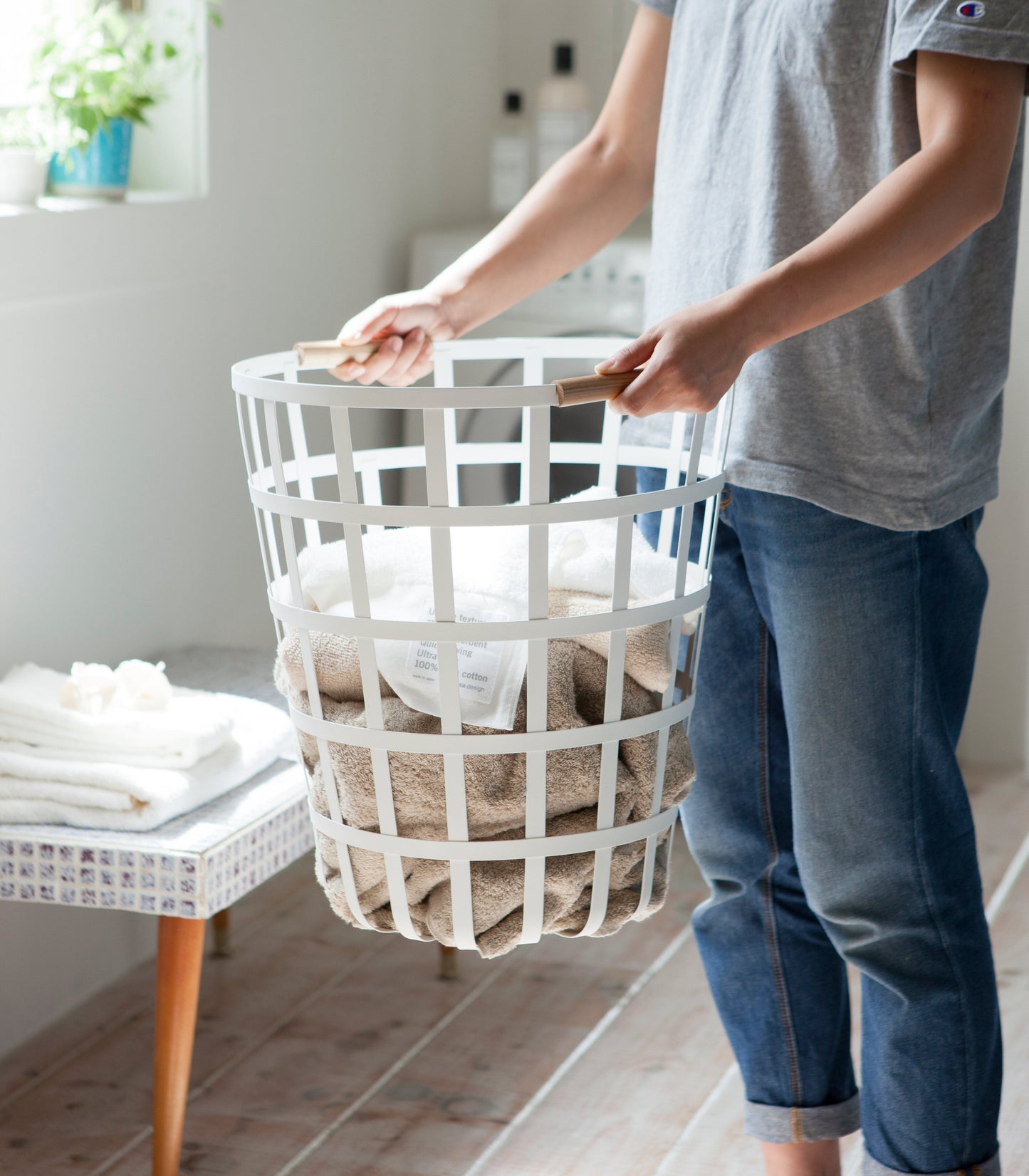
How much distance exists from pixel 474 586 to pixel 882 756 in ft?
1.15

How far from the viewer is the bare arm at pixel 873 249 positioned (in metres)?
0.69

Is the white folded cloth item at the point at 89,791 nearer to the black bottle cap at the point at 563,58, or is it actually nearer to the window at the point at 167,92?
Result: the window at the point at 167,92

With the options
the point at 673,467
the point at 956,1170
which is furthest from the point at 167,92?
the point at 956,1170

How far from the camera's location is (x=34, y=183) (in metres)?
1.47

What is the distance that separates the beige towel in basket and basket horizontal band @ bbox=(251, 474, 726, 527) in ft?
0.24

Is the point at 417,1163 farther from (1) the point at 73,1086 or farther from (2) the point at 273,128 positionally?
(2) the point at 273,128

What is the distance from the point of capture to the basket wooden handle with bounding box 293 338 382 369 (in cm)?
84

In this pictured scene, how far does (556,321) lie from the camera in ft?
6.63

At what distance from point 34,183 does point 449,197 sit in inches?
35.9

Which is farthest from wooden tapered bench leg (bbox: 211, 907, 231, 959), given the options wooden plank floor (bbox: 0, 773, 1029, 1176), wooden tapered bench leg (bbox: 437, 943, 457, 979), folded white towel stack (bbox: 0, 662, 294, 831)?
folded white towel stack (bbox: 0, 662, 294, 831)

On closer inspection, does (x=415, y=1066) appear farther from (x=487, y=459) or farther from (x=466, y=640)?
(x=466, y=640)

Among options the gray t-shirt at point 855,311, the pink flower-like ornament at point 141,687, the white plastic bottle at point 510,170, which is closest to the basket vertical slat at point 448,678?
the gray t-shirt at point 855,311

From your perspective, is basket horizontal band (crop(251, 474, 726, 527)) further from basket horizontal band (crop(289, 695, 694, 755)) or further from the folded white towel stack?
the folded white towel stack

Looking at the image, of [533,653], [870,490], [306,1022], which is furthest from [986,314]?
[306,1022]
